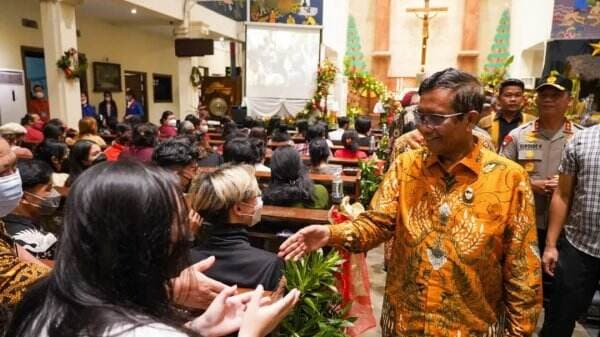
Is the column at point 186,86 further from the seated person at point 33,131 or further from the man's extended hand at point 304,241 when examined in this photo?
the man's extended hand at point 304,241

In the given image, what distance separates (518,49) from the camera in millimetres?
11594

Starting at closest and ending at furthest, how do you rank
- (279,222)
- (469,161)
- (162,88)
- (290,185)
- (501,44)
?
(469,161) → (279,222) → (290,185) → (162,88) → (501,44)

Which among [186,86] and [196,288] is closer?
[196,288]

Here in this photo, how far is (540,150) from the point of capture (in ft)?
7.66

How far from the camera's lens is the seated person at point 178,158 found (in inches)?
108

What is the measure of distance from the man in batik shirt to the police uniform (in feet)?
4.10

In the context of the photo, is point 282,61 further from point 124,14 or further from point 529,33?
point 529,33

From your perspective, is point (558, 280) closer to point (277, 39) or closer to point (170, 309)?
point (170, 309)

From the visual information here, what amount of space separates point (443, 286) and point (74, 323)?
1.00m

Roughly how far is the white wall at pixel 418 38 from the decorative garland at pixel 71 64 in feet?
34.2

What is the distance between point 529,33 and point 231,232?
447 inches

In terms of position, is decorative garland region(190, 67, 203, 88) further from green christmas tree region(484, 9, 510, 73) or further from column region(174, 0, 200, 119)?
green christmas tree region(484, 9, 510, 73)

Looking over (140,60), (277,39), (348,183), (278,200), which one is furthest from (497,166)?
(140,60)

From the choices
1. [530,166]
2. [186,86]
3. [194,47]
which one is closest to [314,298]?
[530,166]
